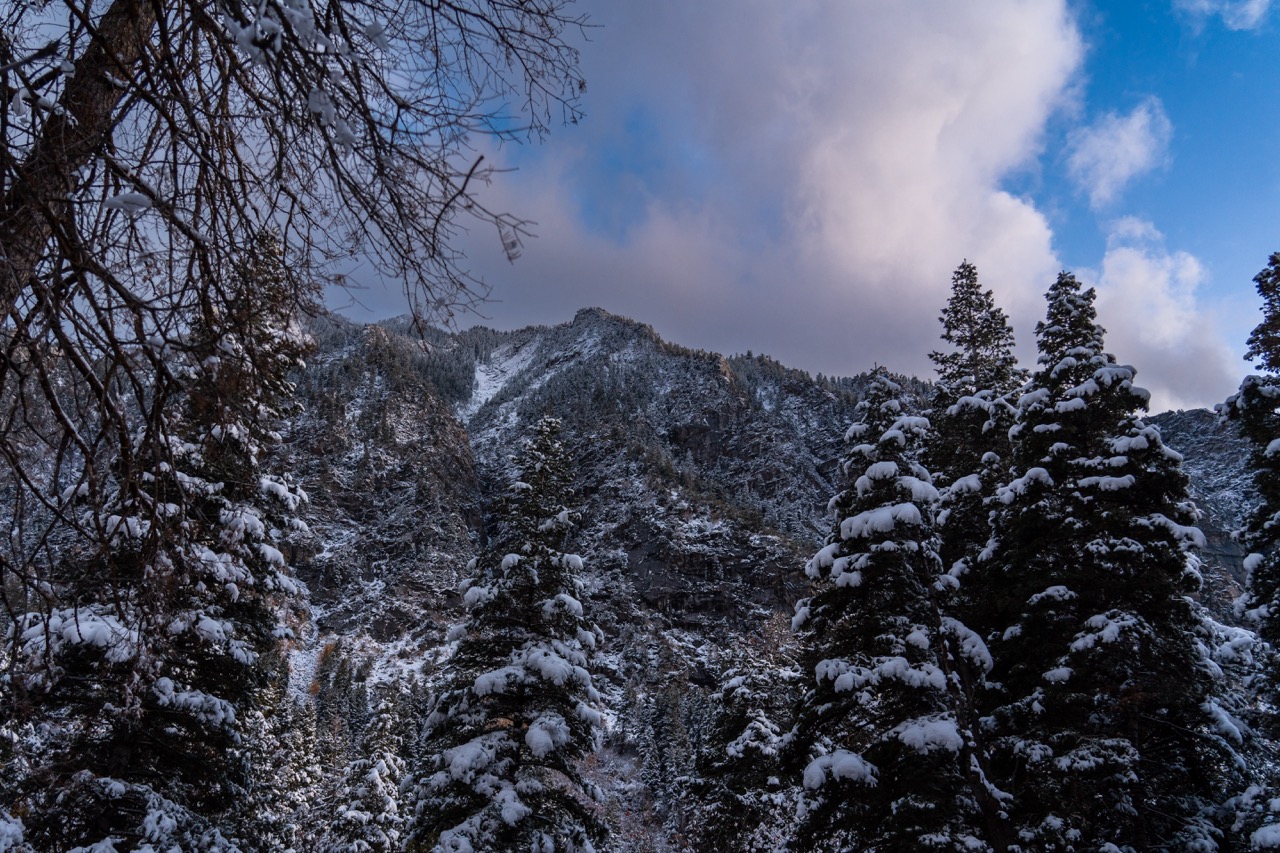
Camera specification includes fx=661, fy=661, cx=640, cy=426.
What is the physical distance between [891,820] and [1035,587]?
4.60 meters

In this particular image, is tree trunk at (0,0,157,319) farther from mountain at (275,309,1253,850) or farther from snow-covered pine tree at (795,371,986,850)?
mountain at (275,309,1253,850)

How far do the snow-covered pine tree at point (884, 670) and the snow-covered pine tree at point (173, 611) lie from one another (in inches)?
331

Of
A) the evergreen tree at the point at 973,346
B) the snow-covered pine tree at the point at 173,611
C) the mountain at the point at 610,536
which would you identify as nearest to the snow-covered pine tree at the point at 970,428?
the evergreen tree at the point at 973,346

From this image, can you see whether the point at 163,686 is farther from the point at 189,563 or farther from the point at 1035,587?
the point at 1035,587

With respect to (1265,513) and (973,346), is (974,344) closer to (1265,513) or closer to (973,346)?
(973,346)

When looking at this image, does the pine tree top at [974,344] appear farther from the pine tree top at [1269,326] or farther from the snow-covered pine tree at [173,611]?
the snow-covered pine tree at [173,611]

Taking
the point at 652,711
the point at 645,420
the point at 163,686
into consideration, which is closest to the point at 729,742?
the point at 163,686

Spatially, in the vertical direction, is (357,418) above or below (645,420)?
below

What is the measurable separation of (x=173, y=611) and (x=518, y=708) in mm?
9661

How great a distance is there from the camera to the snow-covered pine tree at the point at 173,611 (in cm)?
254

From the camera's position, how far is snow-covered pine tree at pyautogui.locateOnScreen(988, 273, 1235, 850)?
948 centimetres

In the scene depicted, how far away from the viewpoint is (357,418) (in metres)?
178

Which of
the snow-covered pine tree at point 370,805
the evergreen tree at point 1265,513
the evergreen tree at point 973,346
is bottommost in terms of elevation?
the snow-covered pine tree at point 370,805

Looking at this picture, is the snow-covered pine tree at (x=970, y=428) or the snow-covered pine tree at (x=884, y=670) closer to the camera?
the snow-covered pine tree at (x=884, y=670)
